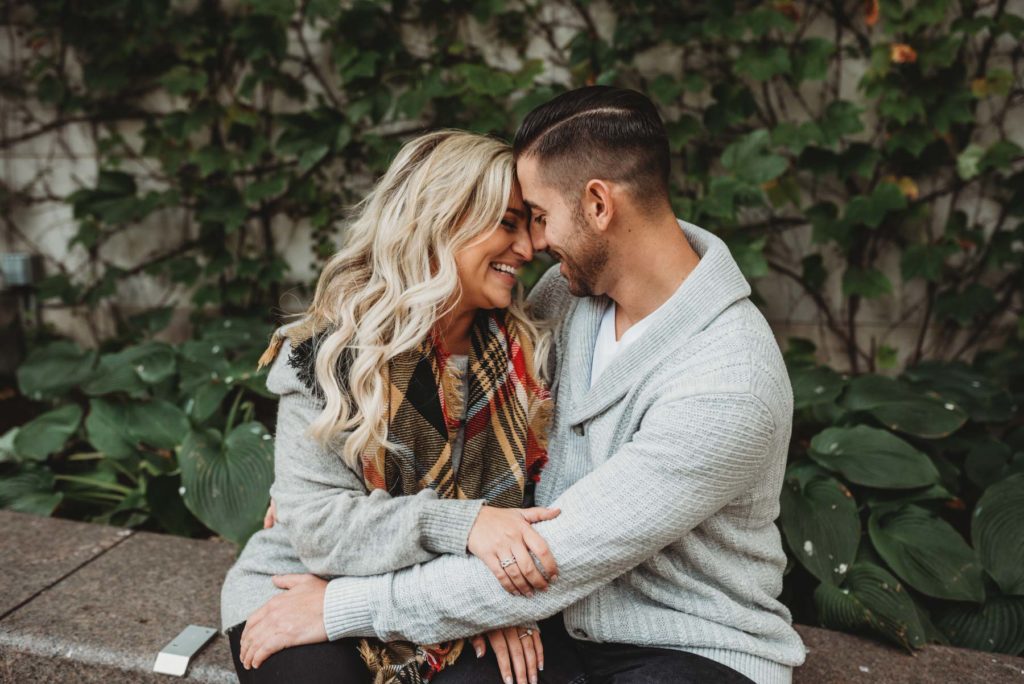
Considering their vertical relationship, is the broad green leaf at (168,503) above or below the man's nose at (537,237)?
below

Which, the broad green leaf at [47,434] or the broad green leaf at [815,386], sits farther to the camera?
the broad green leaf at [47,434]

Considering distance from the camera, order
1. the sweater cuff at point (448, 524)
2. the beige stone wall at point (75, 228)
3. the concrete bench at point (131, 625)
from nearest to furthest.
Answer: the sweater cuff at point (448, 524) < the concrete bench at point (131, 625) < the beige stone wall at point (75, 228)

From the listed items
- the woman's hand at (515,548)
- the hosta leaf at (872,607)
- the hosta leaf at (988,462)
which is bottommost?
the hosta leaf at (872,607)

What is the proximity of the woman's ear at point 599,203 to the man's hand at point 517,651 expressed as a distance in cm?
79

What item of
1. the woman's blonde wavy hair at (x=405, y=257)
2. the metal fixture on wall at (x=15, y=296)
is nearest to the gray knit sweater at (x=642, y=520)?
the woman's blonde wavy hair at (x=405, y=257)

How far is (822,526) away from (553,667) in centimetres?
87

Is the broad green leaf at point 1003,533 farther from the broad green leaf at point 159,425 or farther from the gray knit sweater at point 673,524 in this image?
the broad green leaf at point 159,425

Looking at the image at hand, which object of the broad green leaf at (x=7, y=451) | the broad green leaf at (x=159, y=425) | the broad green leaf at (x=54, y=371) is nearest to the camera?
the broad green leaf at (x=159, y=425)

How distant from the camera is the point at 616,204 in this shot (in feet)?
4.85

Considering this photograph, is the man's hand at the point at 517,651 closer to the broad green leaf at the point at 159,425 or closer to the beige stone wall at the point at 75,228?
the broad green leaf at the point at 159,425

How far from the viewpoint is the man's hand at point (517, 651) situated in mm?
1328

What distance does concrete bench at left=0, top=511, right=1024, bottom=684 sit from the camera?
61.9 inches

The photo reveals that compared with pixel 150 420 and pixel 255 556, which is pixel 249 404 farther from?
pixel 255 556

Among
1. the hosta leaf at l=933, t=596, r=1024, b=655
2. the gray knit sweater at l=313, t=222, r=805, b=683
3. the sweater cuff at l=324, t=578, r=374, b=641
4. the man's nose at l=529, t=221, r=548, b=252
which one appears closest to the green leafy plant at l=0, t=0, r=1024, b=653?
the hosta leaf at l=933, t=596, r=1024, b=655
